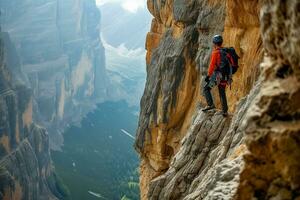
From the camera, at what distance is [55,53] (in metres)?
132

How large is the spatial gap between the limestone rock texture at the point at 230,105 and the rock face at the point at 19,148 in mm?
38399

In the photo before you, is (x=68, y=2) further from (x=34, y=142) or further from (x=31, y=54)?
(x=34, y=142)

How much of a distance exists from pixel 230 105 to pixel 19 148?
5973 centimetres

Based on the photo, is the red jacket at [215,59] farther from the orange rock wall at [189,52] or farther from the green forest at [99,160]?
the green forest at [99,160]

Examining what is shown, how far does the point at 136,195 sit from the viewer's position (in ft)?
258

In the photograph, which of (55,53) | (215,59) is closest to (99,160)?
(55,53)

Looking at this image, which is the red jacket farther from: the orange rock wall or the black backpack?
the orange rock wall

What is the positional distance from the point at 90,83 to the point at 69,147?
47087 millimetres

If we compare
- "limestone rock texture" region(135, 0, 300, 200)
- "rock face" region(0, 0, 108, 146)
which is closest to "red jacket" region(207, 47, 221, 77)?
"limestone rock texture" region(135, 0, 300, 200)

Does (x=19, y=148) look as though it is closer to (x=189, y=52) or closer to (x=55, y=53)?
(x=189, y=52)

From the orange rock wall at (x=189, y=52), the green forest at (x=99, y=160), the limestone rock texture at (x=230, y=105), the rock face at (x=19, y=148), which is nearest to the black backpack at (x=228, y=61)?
the limestone rock texture at (x=230, y=105)

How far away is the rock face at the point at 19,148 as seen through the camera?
63.8 meters

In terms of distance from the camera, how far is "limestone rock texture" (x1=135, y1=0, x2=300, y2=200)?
5.36 meters

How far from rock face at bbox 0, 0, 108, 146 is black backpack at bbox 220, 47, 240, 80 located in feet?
312
